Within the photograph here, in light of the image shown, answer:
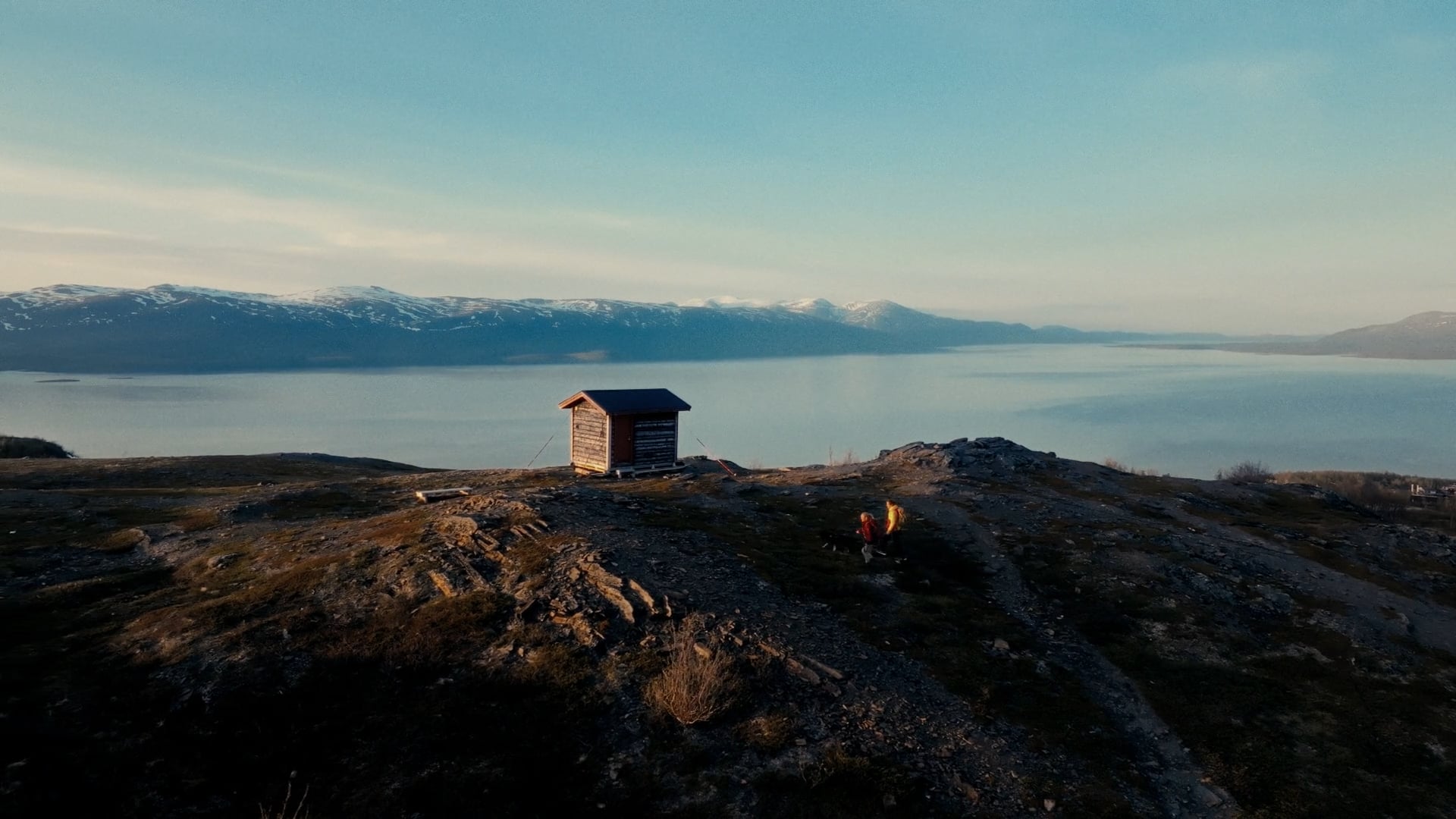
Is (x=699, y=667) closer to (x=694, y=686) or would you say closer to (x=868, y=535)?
(x=694, y=686)

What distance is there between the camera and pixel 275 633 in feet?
69.7

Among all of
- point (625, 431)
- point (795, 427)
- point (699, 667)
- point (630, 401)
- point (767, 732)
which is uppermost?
point (630, 401)

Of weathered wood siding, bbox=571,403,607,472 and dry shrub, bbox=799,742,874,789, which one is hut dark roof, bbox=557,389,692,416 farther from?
dry shrub, bbox=799,742,874,789

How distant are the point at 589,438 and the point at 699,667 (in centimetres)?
3397

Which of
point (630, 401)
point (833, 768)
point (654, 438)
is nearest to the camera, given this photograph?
point (833, 768)

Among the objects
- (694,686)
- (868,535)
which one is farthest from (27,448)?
(694,686)

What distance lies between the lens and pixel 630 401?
162 ft

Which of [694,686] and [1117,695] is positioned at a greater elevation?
[694,686]

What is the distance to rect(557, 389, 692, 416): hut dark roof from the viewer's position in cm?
4856

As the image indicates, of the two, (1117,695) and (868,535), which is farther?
(868,535)

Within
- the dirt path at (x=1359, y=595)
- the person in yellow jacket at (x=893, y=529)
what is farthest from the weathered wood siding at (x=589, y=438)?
the dirt path at (x=1359, y=595)

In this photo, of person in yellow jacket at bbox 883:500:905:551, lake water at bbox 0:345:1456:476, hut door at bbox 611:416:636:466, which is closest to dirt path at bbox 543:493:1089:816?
person in yellow jacket at bbox 883:500:905:551

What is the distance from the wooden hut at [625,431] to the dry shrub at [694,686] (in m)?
Answer: 29.7

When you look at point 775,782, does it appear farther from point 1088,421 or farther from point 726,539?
point 1088,421
